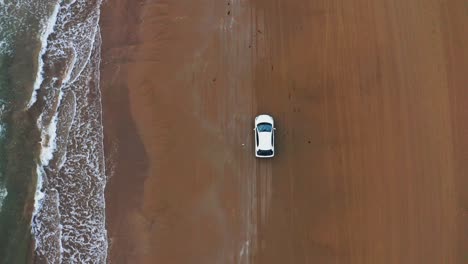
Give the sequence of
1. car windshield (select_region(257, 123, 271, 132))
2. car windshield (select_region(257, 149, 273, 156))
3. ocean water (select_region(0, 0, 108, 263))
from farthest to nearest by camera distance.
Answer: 1. ocean water (select_region(0, 0, 108, 263))
2. car windshield (select_region(257, 123, 271, 132))
3. car windshield (select_region(257, 149, 273, 156))

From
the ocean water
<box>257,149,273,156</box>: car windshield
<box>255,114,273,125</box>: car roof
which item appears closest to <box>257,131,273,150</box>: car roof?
<box>257,149,273,156</box>: car windshield

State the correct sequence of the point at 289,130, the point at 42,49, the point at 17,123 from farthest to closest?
the point at 42,49
the point at 17,123
the point at 289,130

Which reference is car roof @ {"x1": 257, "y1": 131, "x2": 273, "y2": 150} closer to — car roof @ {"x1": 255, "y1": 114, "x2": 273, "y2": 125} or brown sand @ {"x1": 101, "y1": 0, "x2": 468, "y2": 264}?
car roof @ {"x1": 255, "y1": 114, "x2": 273, "y2": 125}

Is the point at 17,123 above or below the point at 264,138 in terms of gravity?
above

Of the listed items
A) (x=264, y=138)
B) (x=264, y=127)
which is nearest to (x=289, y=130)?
(x=264, y=127)

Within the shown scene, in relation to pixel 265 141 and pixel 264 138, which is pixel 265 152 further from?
pixel 264 138

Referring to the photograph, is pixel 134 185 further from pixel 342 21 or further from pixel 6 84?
pixel 342 21

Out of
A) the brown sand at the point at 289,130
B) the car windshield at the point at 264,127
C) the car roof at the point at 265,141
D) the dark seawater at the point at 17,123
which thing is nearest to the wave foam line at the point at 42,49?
the dark seawater at the point at 17,123

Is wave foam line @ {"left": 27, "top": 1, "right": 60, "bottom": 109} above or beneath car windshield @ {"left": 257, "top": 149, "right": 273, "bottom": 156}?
above
